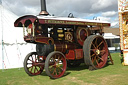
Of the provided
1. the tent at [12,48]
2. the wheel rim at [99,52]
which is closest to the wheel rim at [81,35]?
the wheel rim at [99,52]

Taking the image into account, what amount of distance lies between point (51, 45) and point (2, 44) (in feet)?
14.4

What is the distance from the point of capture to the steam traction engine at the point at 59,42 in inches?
228

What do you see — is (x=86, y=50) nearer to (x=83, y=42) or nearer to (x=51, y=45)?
(x=83, y=42)

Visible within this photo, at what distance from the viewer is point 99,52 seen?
7.14m

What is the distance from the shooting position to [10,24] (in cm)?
1125

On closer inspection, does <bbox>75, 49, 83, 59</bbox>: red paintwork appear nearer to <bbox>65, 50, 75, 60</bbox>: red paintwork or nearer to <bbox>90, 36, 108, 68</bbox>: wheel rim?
<bbox>65, 50, 75, 60</bbox>: red paintwork

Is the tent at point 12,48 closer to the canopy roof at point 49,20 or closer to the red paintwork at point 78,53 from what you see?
the canopy roof at point 49,20

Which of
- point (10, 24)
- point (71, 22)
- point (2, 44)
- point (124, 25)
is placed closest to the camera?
point (71, 22)

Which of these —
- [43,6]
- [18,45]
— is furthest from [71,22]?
[43,6]

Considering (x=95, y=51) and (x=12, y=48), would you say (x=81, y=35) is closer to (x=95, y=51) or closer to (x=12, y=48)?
(x=95, y=51)

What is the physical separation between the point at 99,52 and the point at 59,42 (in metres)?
1.82

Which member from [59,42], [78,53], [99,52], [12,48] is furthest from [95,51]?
[12,48]

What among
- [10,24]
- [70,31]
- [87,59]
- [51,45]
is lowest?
[87,59]

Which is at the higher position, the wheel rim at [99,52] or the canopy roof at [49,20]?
the canopy roof at [49,20]
